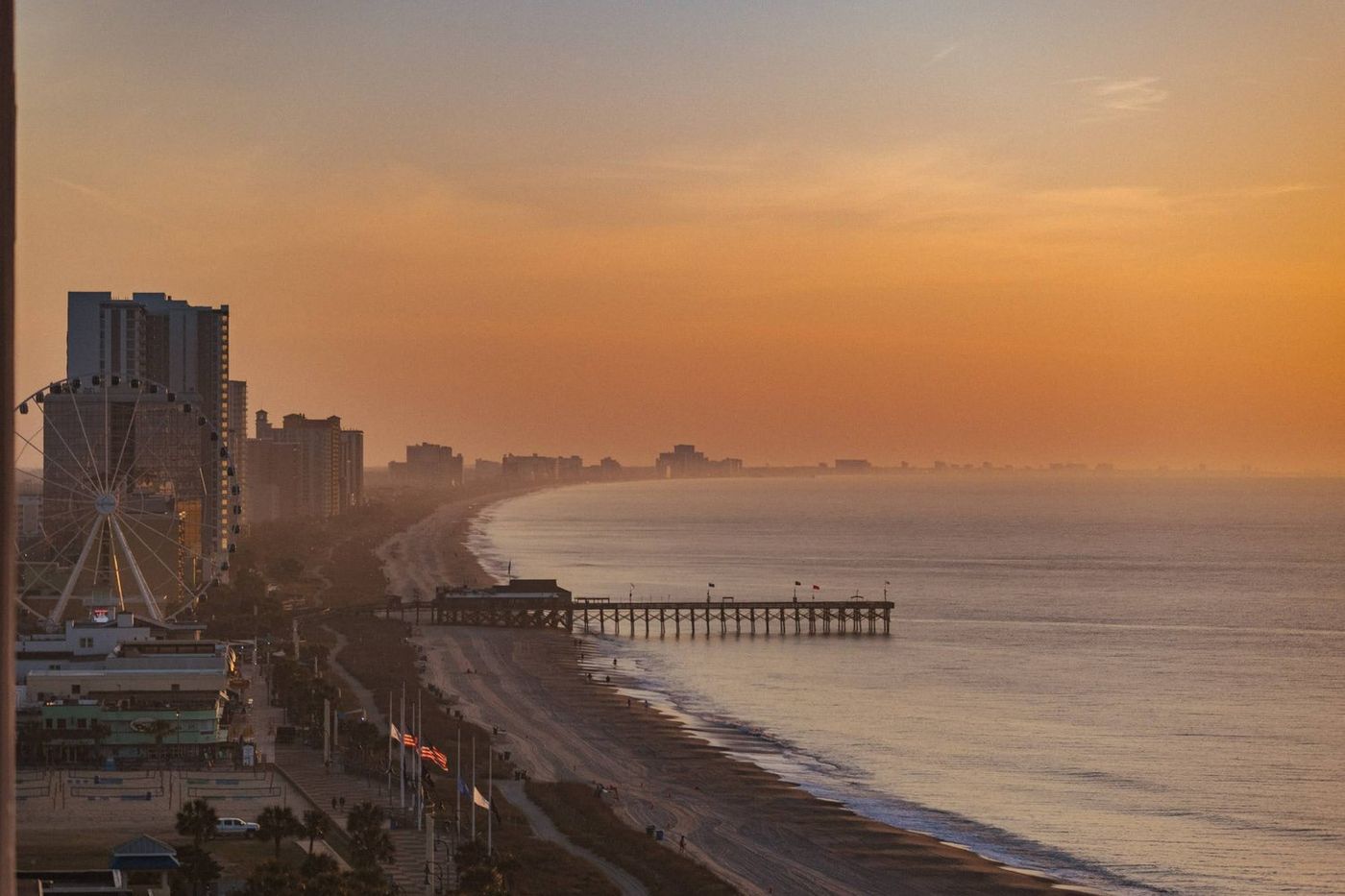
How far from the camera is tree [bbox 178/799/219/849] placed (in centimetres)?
4803

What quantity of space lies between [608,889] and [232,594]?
97.1 meters

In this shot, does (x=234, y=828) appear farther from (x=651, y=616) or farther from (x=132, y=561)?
(x=651, y=616)

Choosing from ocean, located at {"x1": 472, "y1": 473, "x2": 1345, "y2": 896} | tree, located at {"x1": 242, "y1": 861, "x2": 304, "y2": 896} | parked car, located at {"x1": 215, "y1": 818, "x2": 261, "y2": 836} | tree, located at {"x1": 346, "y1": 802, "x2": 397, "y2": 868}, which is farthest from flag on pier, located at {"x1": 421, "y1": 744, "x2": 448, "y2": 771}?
tree, located at {"x1": 242, "y1": 861, "x2": 304, "y2": 896}

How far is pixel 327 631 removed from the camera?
119750mm

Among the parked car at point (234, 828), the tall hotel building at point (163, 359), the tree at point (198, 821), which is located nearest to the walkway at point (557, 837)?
the parked car at point (234, 828)

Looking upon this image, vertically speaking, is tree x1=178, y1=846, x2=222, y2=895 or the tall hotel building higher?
the tall hotel building

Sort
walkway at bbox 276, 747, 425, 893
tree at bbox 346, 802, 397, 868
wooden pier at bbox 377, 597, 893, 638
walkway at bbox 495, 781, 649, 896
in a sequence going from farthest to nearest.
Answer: wooden pier at bbox 377, 597, 893, 638 → walkway at bbox 495, 781, 649, 896 → walkway at bbox 276, 747, 425, 893 → tree at bbox 346, 802, 397, 868

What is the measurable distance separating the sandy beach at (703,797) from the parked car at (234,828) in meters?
14.4

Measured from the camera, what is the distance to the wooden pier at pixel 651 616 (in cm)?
13100

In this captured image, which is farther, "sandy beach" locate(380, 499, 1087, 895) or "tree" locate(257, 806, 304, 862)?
"sandy beach" locate(380, 499, 1087, 895)

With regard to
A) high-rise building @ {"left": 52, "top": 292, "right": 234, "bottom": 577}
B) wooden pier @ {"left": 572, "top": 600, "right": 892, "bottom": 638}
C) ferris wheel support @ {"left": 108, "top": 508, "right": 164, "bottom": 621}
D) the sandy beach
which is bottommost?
the sandy beach

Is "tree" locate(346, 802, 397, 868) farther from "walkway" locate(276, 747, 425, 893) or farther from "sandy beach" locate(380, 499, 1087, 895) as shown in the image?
"sandy beach" locate(380, 499, 1087, 895)

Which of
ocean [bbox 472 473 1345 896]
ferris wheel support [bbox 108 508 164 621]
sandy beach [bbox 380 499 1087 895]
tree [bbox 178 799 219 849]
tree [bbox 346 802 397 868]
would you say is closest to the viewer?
tree [bbox 346 802 397 868]

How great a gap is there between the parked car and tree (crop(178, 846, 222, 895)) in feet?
25.2
